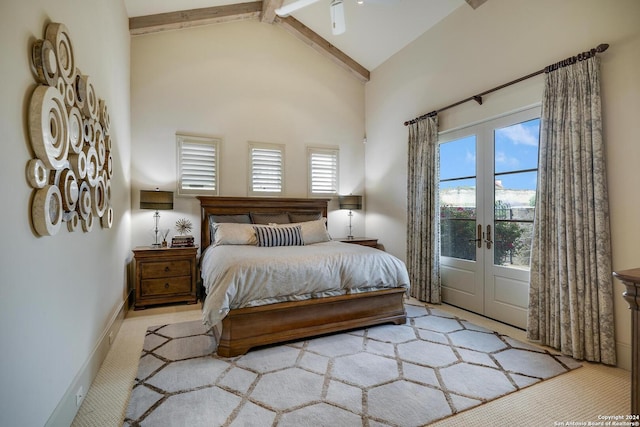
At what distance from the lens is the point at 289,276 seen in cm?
279

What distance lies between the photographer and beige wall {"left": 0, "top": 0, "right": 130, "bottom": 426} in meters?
1.19

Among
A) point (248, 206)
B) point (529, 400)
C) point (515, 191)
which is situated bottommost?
point (529, 400)

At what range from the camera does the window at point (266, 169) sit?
5023 mm

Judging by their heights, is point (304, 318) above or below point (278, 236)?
below

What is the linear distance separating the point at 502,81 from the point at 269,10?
11.3ft

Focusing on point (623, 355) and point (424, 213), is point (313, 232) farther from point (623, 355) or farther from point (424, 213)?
point (623, 355)

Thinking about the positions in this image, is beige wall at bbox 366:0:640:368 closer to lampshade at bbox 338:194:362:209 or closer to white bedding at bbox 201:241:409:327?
lampshade at bbox 338:194:362:209

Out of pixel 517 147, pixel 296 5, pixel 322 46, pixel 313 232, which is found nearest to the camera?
pixel 517 147

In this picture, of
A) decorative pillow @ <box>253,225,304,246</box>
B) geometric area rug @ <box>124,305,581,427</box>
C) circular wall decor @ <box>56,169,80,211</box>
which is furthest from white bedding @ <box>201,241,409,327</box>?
circular wall decor @ <box>56,169,80,211</box>

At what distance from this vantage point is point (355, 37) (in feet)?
16.3

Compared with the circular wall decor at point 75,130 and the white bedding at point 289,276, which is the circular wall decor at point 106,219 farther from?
the white bedding at point 289,276

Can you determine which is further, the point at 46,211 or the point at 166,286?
the point at 166,286

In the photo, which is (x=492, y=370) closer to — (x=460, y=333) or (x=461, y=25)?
(x=460, y=333)

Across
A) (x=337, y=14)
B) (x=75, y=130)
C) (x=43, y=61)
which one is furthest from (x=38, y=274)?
(x=337, y=14)
